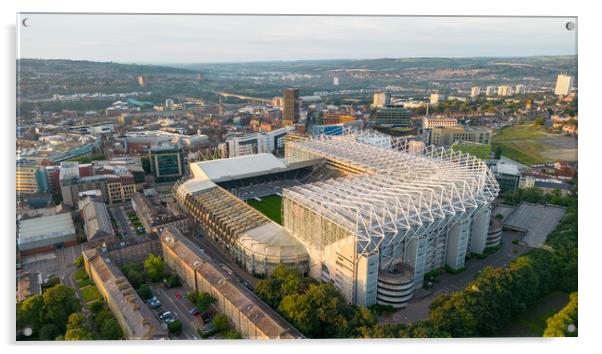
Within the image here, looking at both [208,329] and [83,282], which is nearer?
[208,329]

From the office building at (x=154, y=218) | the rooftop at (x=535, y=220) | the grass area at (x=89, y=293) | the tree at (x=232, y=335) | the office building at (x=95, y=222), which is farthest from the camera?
the rooftop at (x=535, y=220)

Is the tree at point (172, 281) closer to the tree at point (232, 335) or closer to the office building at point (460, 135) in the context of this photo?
the tree at point (232, 335)

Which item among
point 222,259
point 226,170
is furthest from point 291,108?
point 222,259

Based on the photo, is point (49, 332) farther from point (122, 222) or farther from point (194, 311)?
point (122, 222)

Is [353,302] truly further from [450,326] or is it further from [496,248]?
[496,248]

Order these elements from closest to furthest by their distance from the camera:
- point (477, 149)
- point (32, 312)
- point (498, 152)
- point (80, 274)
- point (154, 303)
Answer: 1. point (32, 312)
2. point (154, 303)
3. point (80, 274)
4. point (477, 149)
5. point (498, 152)

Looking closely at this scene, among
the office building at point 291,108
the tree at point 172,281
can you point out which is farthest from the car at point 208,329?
the office building at point 291,108

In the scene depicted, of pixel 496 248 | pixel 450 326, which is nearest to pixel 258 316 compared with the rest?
pixel 450 326
